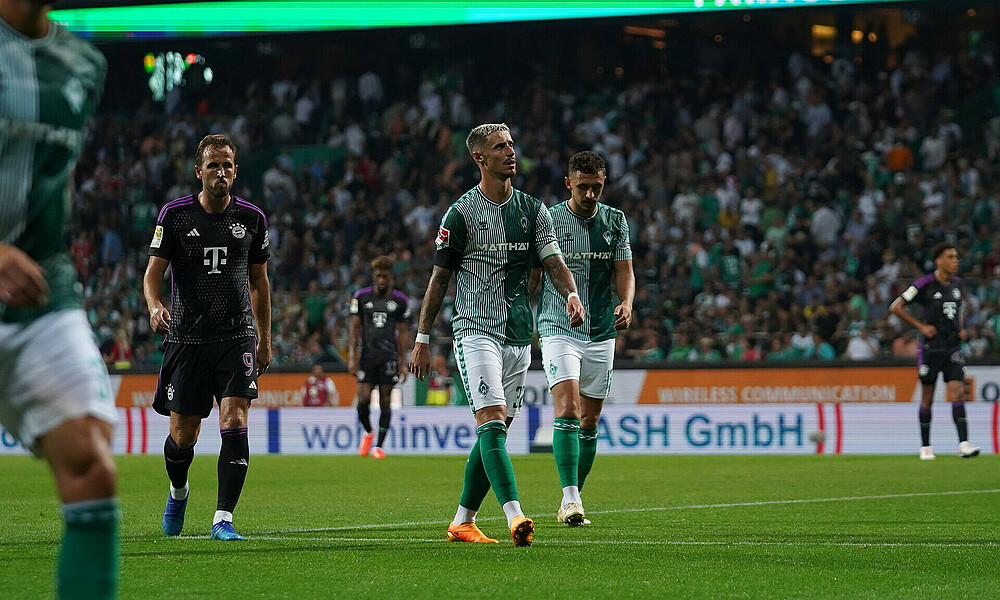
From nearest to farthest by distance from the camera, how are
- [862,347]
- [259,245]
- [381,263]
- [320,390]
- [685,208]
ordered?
[259,245] → [381,263] → [862,347] → [320,390] → [685,208]

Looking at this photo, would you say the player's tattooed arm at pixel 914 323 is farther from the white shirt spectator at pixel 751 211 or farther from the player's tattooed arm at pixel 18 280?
the player's tattooed arm at pixel 18 280

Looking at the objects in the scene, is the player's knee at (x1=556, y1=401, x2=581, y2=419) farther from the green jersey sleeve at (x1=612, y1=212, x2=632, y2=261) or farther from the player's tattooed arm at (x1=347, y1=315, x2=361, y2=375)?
the player's tattooed arm at (x1=347, y1=315, x2=361, y2=375)

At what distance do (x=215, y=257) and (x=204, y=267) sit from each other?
0.29 ft

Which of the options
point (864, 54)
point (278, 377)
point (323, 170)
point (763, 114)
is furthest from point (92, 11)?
point (864, 54)

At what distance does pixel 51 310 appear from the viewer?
12.1 feet

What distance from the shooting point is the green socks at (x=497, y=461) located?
7496 mm

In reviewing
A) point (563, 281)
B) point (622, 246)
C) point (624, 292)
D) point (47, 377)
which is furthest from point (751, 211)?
point (47, 377)

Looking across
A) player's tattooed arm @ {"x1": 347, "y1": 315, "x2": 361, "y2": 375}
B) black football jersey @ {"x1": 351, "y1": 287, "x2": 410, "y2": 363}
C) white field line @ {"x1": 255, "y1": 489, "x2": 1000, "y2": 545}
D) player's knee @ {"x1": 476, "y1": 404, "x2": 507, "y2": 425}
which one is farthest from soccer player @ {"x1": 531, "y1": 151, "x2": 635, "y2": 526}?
black football jersey @ {"x1": 351, "y1": 287, "x2": 410, "y2": 363}

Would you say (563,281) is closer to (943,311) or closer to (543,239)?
(543,239)

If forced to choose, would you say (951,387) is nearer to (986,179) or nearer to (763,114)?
(986,179)

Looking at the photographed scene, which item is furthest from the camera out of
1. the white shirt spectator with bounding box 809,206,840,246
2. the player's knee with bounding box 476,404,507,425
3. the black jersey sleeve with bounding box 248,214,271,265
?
the white shirt spectator with bounding box 809,206,840,246

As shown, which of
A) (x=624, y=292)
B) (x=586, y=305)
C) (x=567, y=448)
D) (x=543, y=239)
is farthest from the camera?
(x=586, y=305)

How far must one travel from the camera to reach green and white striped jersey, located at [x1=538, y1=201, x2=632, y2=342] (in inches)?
379

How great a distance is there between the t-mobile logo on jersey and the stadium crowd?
14318 millimetres
